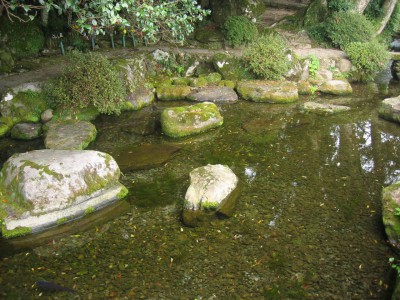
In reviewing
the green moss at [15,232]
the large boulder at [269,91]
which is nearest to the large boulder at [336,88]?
the large boulder at [269,91]

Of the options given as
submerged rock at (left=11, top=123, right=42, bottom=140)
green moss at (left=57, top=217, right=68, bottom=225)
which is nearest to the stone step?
submerged rock at (left=11, top=123, right=42, bottom=140)

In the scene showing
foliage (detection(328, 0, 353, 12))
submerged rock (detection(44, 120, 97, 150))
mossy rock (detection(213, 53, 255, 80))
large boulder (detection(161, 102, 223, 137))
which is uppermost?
foliage (detection(328, 0, 353, 12))

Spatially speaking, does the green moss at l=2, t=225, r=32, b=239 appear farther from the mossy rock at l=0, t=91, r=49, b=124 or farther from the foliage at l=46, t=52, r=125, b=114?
the mossy rock at l=0, t=91, r=49, b=124

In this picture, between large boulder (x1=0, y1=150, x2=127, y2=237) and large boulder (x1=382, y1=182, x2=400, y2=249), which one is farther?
large boulder (x1=0, y1=150, x2=127, y2=237)

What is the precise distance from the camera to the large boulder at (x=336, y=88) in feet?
48.5

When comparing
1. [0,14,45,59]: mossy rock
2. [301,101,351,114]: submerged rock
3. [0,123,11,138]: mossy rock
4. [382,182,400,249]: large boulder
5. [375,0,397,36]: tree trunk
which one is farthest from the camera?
[375,0,397,36]: tree trunk

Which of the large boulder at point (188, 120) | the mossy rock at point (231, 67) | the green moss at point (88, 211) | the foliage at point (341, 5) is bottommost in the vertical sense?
the green moss at point (88, 211)

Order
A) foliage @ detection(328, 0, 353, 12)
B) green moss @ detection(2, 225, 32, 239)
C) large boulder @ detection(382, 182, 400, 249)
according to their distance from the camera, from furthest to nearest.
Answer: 1. foliage @ detection(328, 0, 353, 12)
2. green moss @ detection(2, 225, 32, 239)
3. large boulder @ detection(382, 182, 400, 249)

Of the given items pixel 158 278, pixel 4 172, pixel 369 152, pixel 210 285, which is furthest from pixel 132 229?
pixel 369 152

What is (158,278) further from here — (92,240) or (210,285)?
(92,240)

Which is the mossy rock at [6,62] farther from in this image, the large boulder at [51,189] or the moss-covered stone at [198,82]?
the large boulder at [51,189]

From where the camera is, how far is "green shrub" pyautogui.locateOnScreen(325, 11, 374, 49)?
1712 centimetres

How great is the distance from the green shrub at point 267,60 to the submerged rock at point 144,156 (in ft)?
19.6

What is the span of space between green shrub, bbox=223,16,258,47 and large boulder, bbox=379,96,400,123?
6.61m
